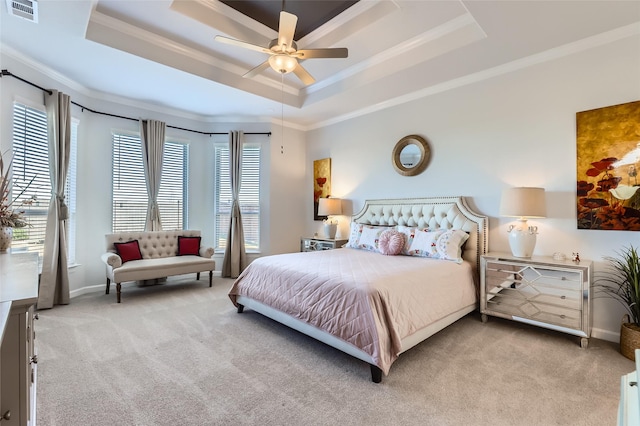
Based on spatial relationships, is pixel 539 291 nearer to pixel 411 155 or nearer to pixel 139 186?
pixel 411 155

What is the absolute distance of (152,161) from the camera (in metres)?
5.14

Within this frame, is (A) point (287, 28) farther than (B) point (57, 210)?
No

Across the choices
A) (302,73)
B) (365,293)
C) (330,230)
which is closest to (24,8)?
(302,73)

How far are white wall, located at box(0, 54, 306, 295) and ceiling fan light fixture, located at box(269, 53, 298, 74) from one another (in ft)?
9.77

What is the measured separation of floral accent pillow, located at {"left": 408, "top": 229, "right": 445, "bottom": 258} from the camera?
3684 millimetres

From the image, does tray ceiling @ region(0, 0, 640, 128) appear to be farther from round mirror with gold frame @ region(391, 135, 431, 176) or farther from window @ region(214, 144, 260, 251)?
window @ region(214, 144, 260, 251)

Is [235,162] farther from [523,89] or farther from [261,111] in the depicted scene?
[523,89]

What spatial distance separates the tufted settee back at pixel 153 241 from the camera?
4.63m

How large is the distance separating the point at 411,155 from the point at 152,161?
13.9 ft

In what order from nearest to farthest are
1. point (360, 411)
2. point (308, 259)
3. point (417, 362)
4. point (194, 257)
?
point (360, 411) < point (417, 362) < point (308, 259) < point (194, 257)

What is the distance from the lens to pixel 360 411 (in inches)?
75.7

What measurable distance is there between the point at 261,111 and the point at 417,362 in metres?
4.61

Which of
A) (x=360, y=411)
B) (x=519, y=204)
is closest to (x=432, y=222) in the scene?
(x=519, y=204)

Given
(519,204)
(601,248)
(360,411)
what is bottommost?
(360,411)
